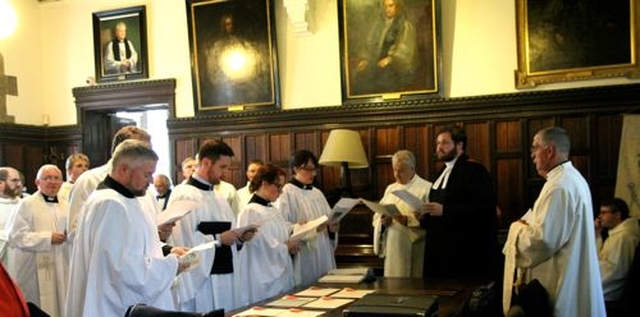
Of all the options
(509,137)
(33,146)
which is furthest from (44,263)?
(509,137)

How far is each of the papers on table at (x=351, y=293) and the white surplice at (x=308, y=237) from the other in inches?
53.7

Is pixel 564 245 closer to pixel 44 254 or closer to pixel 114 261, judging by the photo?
pixel 114 261

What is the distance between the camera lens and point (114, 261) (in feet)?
10.6

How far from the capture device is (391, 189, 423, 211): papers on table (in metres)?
5.05

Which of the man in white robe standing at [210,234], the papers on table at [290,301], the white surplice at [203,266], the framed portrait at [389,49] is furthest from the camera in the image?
the framed portrait at [389,49]

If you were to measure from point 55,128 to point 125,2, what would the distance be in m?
2.18

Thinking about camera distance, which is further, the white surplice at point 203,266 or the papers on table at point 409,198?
the papers on table at point 409,198

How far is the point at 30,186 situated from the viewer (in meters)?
9.34

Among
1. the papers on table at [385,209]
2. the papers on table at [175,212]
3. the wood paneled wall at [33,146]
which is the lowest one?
the papers on table at [385,209]

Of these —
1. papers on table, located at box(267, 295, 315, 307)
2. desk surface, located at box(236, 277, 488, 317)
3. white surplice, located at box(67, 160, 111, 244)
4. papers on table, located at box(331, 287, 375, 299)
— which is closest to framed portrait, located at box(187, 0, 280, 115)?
white surplice, located at box(67, 160, 111, 244)

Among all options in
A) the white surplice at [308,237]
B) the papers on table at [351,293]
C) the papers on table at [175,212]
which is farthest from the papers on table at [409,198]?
the papers on table at [175,212]

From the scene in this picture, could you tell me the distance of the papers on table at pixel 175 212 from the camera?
396 centimetres

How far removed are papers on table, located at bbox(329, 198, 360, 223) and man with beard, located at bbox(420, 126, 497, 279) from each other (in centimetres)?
63

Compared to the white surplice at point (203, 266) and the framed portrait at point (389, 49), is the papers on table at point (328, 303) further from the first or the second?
the framed portrait at point (389, 49)
